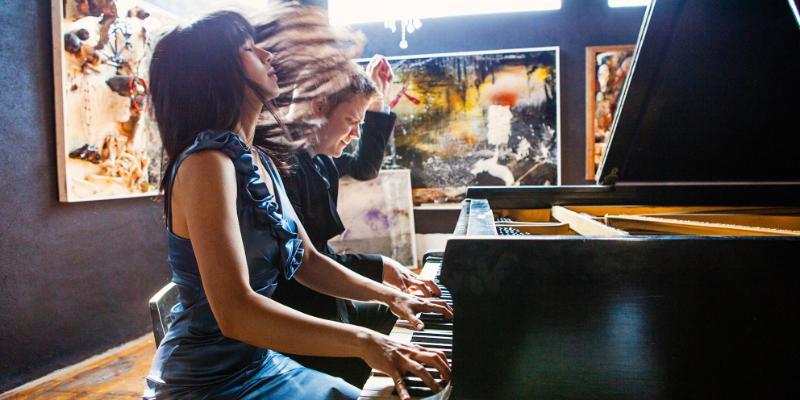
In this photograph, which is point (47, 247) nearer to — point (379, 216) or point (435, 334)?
point (435, 334)

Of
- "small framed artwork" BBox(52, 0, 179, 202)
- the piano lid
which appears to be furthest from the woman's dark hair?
"small framed artwork" BBox(52, 0, 179, 202)

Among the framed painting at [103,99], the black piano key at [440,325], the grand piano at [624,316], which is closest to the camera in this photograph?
the grand piano at [624,316]

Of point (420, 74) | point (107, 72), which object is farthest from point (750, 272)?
point (420, 74)

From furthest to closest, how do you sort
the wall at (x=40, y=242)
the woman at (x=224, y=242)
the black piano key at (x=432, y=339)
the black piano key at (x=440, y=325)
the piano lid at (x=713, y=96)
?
the wall at (x=40, y=242) → the piano lid at (x=713, y=96) → the black piano key at (x=440, y=325) → the black piano key at (x=432, y=339) → the woman at (x=224, y=242)

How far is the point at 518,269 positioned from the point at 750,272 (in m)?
0.39

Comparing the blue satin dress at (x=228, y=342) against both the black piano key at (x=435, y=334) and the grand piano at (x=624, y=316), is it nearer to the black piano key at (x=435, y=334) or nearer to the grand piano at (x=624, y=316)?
the black piano key at (x=435, y=334)

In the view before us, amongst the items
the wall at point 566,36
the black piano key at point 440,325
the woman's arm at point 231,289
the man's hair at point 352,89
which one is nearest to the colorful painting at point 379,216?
the wall at point 566,36

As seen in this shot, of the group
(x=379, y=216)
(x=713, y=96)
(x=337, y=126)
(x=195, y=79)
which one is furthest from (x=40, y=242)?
(x=713, y=96)

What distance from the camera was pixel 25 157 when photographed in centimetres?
275

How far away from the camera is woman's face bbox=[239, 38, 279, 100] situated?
1.19m

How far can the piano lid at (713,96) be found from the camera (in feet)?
5.18

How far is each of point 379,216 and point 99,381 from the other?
9.89 feet

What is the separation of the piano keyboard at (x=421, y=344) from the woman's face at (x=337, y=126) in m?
0.80

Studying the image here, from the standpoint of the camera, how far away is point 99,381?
285cm
